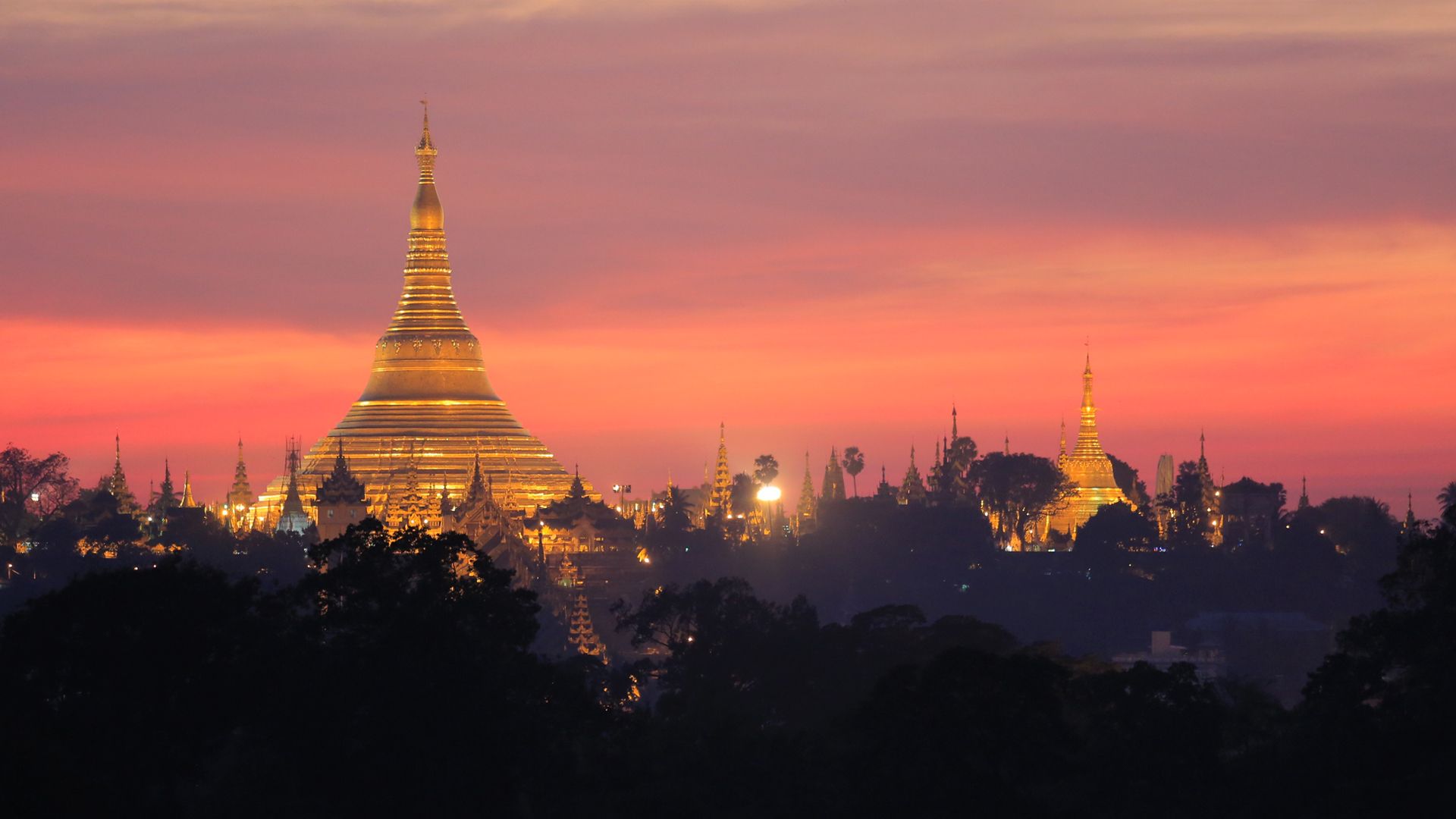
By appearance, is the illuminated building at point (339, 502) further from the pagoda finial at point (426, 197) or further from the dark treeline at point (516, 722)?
the dark treeline at point (516, 722)

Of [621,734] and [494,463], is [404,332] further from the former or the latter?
[621,734]

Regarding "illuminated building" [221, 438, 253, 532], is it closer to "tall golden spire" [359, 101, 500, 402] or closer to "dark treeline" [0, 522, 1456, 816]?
"tall golden spire" [359, 101, 500, 402]

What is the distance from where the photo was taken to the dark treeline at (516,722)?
222 ft

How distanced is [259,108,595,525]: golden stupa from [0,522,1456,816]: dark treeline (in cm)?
9775

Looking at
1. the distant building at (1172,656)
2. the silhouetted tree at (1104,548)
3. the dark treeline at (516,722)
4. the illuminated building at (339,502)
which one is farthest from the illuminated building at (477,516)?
the dark treeline at (516,722)

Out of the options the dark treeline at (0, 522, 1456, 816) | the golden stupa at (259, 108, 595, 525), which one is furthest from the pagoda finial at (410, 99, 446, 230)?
the dark treeline at (0, 522, 1456, 816)

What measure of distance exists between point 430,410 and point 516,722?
108086mm

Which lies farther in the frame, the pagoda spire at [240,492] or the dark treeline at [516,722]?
the pagoda spire at [240,492]

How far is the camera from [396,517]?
6654 inches

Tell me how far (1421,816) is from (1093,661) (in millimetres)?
35084

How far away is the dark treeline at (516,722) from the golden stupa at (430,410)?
9775cm

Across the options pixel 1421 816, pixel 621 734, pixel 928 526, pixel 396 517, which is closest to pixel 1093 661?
pixel 621 734

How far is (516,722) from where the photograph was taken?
7031 centimetres

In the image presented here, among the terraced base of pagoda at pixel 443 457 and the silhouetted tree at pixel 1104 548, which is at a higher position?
the terraced base of pagoda at pixel 443 457
